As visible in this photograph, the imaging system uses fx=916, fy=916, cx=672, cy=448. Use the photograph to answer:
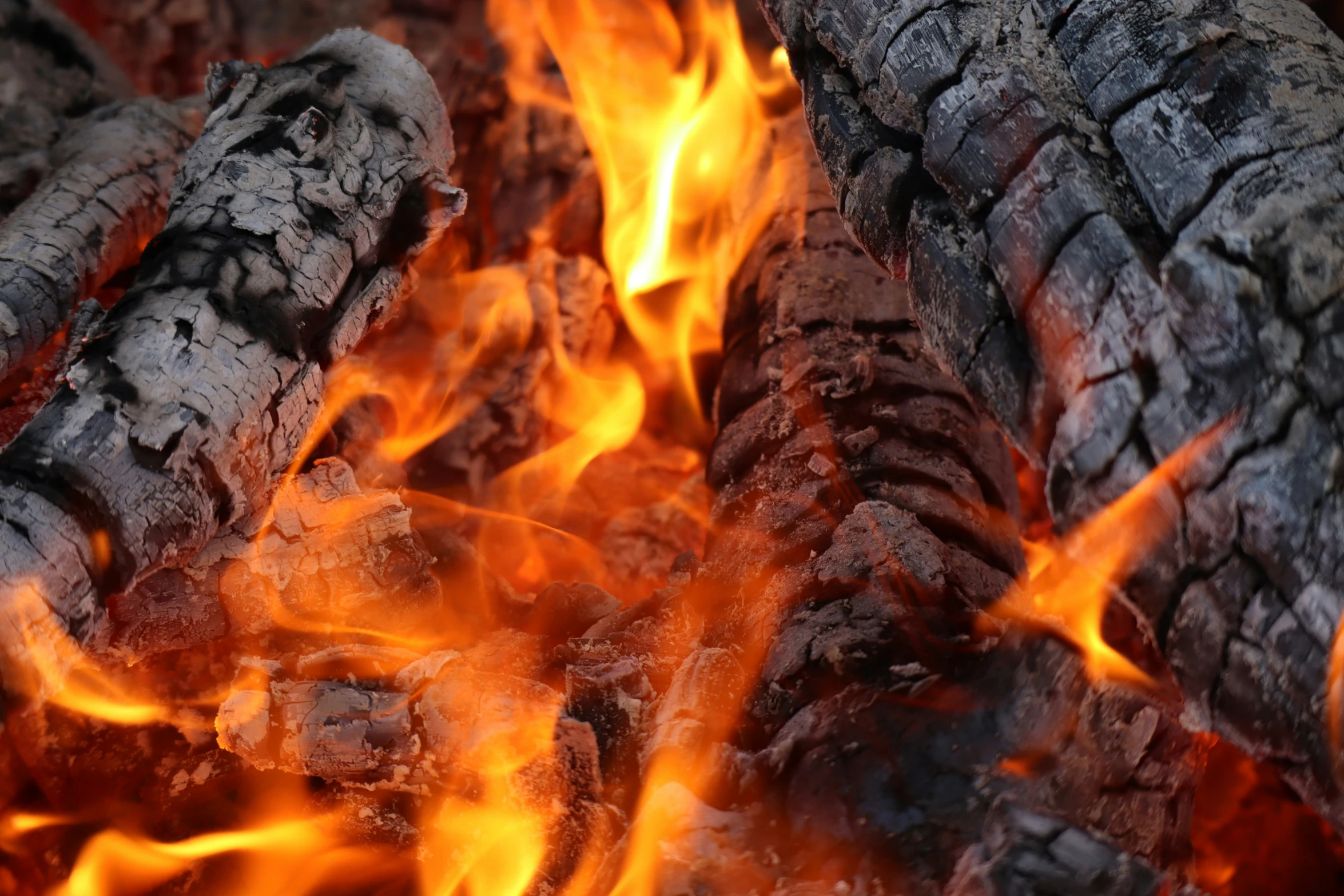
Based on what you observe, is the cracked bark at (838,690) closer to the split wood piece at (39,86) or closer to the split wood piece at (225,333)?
the split wood piece at (225,333)

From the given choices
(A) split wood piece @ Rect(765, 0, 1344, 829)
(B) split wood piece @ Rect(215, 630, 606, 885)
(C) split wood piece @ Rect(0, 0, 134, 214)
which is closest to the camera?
(A) split wood piece @ Rect(765, 0, 1344, 829)

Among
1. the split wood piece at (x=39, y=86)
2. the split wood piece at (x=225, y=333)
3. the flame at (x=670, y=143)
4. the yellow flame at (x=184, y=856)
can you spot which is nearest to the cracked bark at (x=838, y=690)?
the yellow flame at (x=184, y=856)

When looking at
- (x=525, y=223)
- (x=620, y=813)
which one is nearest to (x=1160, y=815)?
(x=620, y=813)

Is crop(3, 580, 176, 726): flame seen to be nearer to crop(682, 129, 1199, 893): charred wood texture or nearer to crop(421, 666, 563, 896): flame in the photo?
crop(421, 666, 563, 896): flame

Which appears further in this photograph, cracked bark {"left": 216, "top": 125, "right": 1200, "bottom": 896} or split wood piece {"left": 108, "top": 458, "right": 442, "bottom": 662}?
split wood piece {"left": 108, "top": 458, "right": 442, "bottom": 662}

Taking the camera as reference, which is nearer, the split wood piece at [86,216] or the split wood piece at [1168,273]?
the split wood piece at [1168,273]

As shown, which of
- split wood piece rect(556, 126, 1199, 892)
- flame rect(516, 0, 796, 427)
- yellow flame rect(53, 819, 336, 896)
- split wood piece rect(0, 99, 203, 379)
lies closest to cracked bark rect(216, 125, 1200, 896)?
split wood piece rect(556, 126, 1199, 892)

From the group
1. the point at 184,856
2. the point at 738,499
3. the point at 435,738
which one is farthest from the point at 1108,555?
the point at 184,856

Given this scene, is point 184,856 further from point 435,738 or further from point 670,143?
point 670,143
